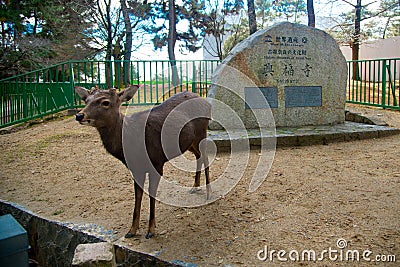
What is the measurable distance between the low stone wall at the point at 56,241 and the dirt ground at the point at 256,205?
3.3 inches

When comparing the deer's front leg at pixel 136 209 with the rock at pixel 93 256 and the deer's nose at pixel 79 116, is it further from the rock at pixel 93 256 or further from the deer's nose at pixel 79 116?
the deer's nose at pixel 79 116

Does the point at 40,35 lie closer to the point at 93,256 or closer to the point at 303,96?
the point at 303,96

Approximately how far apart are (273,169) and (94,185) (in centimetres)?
229

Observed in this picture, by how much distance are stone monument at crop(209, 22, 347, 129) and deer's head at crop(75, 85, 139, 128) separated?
3.59m

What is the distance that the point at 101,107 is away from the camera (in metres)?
2.50

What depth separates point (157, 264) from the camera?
243cm

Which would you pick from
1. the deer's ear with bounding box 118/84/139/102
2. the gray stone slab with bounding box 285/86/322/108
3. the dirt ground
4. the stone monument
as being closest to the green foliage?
the dirt ground

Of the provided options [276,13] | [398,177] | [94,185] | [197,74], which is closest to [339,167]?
[398,177]

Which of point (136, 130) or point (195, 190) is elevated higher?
point (136, 130)

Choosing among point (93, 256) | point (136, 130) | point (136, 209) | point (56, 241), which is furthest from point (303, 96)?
point (93, 256)

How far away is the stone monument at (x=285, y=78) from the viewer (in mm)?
6238

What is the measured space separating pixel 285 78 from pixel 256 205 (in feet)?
12.6

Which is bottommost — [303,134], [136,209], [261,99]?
[136,209]

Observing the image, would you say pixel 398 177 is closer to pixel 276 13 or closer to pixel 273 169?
pixel 273 169
